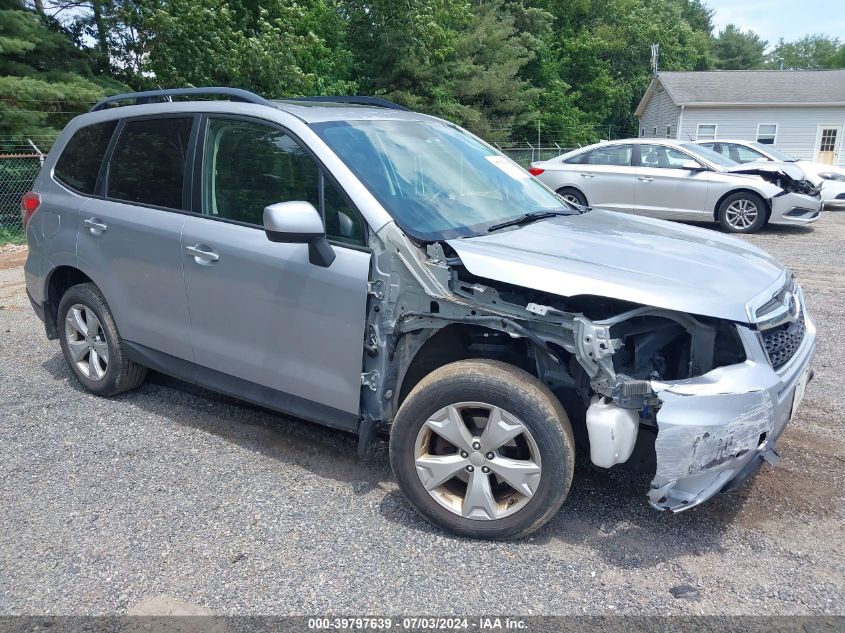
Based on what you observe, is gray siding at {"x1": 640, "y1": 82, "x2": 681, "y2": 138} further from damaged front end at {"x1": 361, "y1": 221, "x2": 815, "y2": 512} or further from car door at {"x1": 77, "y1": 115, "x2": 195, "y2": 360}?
damaged front end at {"x1": 361, "y1": 221, "x2": 815, "y2": 512}

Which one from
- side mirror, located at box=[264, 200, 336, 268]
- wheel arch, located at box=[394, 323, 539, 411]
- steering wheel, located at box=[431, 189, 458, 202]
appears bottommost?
wheel arch, located at box=[394, 323, 539, 411]

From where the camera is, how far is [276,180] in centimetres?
358

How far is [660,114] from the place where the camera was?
33.7 metres

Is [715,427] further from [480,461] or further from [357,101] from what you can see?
[357,101]

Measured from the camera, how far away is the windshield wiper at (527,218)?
138 inches

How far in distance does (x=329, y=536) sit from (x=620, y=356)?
1.54 meters

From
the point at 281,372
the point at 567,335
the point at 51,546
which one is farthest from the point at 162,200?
the point at 567,335

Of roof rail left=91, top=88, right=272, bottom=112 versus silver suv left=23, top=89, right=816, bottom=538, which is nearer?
silver suv left=23, top=89, right=816, bottom=538

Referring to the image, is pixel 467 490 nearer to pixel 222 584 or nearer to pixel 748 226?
pixel 222 584

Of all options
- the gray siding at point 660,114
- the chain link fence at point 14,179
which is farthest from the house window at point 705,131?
the chain link fence at point 14,179

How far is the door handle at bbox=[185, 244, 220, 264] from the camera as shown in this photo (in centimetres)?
370

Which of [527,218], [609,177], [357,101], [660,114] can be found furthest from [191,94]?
[660,114]

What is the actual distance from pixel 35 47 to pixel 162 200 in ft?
35.7

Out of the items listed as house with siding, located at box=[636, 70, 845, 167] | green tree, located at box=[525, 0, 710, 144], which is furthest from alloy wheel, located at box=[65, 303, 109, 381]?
green tree, located at box=[525, 0, 710, 144]
